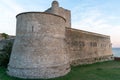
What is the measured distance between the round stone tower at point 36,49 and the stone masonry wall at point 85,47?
4.70 metres

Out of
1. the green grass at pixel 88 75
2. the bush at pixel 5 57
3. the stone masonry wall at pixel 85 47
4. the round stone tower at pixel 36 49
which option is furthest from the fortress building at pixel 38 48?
the stone masonry wall at pixel 85 47

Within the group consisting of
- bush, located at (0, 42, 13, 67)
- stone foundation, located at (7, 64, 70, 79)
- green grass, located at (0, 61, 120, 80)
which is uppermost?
bush, located at (0, 42, 13, 67)

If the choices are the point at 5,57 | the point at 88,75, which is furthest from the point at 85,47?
the point at 5,57

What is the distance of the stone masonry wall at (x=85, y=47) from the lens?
14969mm

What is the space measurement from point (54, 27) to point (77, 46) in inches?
258

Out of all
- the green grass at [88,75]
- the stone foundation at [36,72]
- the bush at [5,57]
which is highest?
the bush at [5,57]

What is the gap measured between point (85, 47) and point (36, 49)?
32.4 ft

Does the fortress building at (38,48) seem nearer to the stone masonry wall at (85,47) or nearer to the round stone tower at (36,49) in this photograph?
the round stone tower at (36,49)

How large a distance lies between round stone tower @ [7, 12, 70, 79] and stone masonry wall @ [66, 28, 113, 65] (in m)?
4.70

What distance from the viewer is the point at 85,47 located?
17203 millimetres

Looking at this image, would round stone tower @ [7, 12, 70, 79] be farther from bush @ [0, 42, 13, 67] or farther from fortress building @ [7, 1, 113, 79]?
bush @ [0, 42, 13, 67]

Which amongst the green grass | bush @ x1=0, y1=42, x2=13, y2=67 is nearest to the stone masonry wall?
the green grass

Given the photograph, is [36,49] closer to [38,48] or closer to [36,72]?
[38,48]

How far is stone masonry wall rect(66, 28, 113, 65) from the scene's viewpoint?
49.1ft
